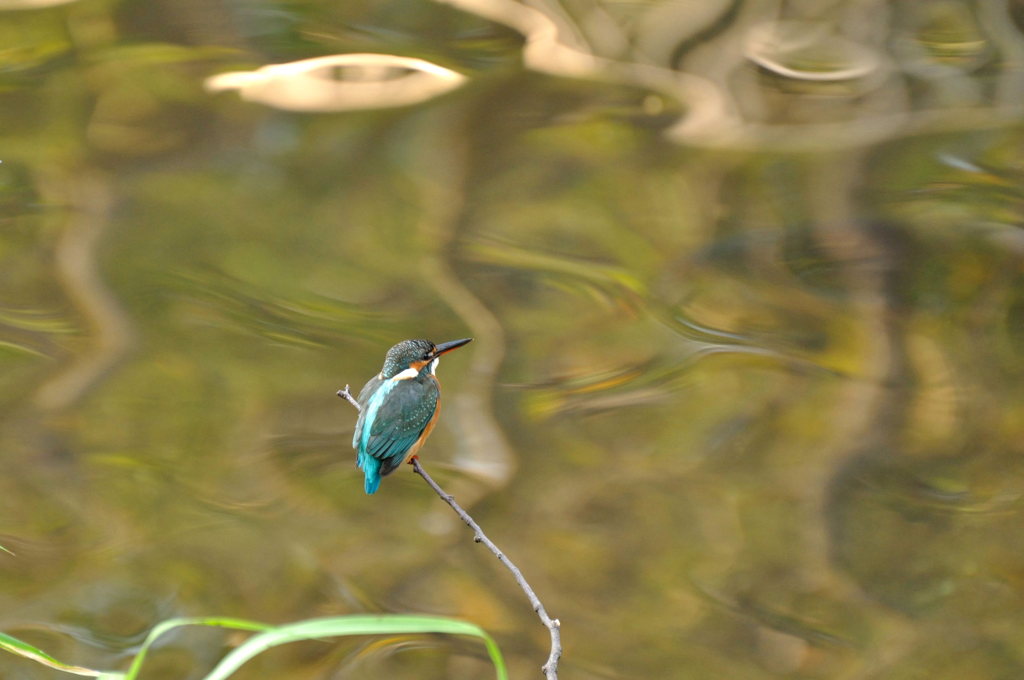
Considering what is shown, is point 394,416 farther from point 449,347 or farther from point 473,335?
point 473,335

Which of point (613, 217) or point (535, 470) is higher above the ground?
point (613, 217)

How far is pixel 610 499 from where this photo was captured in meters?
2.41

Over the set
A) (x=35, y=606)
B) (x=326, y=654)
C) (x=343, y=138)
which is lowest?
(x=326, y=654)

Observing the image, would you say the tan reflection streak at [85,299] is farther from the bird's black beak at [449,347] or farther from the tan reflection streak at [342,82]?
the bird's black beak at [449,347]

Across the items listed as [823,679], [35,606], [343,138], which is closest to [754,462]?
[823,679]

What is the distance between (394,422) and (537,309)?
101 centimetres

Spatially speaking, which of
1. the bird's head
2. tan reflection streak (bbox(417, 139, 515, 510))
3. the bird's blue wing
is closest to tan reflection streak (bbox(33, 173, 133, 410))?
tan reflection streak (bbox(417, 139, 515, 510))

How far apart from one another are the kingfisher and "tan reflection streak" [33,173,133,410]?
3.54ft

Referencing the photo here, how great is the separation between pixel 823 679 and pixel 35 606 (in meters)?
2.01

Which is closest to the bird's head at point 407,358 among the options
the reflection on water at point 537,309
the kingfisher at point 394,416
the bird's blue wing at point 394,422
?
the kingfisher at point 394,416

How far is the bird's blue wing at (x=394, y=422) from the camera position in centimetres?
150

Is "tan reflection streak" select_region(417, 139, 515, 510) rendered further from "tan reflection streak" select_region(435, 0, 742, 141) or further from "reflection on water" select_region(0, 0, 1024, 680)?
"tan reflection streak" select_region(435, 0, 742, 141)

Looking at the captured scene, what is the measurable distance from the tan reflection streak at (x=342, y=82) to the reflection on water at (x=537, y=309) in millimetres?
25

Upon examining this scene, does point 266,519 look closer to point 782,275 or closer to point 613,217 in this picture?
point 613,217
